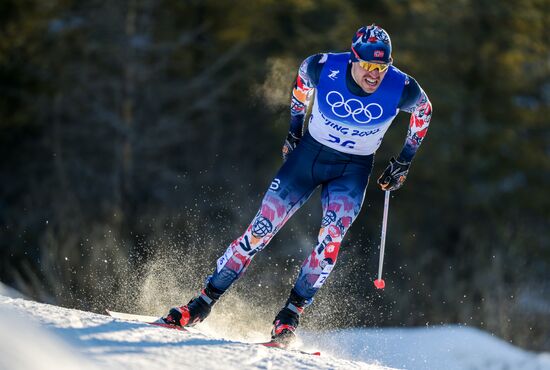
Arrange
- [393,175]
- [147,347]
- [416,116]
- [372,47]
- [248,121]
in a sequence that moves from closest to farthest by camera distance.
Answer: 1. [147,347]
2. [372,47]
3. [416,116]
4. [393,175]
5. [248,121]

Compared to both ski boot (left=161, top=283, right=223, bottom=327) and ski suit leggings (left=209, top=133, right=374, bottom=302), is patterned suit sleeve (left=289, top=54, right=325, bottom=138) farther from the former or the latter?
ski boot (left=161, top=283, right=223, bottom=327)

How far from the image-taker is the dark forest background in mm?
20406

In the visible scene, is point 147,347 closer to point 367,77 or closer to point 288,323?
point 288,323

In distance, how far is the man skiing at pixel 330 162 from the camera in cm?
577

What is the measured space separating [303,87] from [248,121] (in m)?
17.4

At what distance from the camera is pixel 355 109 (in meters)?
5.82

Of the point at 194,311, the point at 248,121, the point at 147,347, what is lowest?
the point at 248,121

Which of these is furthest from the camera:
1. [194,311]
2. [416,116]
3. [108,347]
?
[416,116]

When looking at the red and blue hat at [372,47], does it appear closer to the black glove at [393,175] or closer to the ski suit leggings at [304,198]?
the ski suit leggings at [304,198]

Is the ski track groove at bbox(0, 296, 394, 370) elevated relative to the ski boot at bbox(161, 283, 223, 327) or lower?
elevated

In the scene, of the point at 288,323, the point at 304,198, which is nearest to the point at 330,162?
the point at 304,198

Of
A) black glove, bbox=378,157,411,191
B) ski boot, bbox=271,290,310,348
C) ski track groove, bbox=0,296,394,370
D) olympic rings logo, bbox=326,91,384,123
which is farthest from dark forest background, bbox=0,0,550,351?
ski track groove, bbox=0,296,394,370

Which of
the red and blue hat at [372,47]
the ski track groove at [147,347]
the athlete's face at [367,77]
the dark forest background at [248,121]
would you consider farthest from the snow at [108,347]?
the dark forest background at [248,121]

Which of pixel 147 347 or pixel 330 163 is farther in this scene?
pixel 330 163
